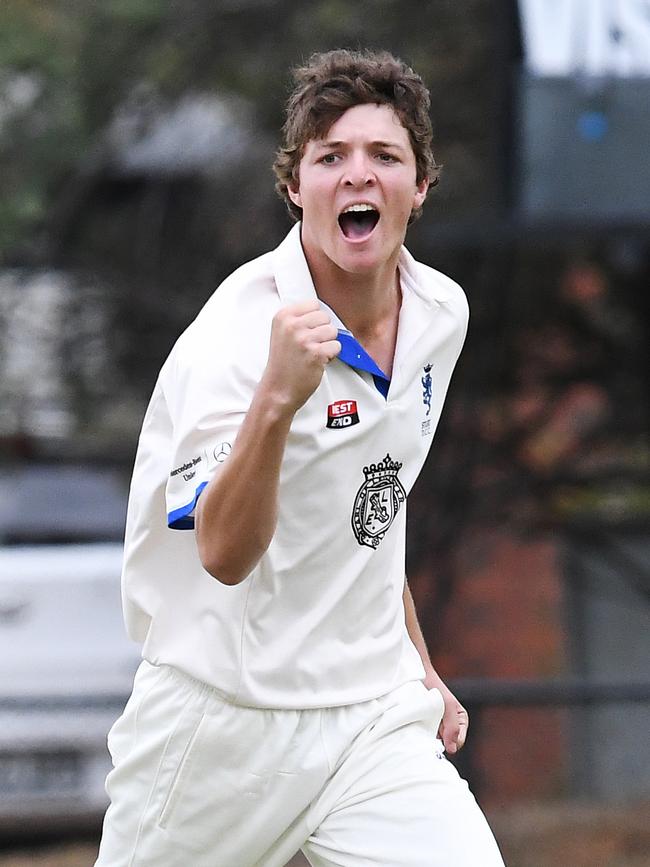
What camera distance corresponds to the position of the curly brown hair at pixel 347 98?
321 centimetres

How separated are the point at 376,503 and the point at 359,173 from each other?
60 centimetres

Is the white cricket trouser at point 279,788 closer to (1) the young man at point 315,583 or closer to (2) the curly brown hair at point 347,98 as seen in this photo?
(1) the young man at point 315,583

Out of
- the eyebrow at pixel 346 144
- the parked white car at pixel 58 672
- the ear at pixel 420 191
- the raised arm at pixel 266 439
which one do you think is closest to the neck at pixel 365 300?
the ear at pixel 420 191

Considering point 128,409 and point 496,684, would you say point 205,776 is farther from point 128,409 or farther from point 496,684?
point 128,409

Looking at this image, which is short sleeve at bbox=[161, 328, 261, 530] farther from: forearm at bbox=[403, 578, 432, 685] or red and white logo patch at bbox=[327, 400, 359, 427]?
forearm at bbox=[403, 578, 432, 685]

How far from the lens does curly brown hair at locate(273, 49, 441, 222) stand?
321cm

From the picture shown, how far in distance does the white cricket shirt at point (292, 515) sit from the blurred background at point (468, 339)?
13.2 ft

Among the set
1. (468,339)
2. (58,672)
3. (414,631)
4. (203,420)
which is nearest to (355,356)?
(203,420)

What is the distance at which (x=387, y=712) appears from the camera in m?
3.37

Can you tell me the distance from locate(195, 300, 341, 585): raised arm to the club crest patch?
1.40 ft

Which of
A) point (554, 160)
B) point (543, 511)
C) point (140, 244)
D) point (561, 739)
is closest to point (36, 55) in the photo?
point (140, 244)

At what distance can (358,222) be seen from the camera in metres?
3.20

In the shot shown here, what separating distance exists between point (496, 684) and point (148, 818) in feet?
11.6

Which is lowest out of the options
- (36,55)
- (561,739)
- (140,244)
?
(561,739)
